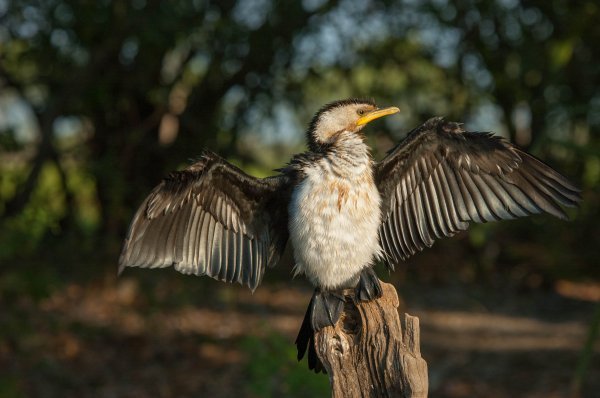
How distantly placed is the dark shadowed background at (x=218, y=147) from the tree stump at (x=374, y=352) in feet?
13.4

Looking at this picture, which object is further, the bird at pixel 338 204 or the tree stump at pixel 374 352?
the bird at pixel 338 204

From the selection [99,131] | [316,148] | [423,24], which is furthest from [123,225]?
[316,148]

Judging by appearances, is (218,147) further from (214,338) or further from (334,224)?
(334,224)

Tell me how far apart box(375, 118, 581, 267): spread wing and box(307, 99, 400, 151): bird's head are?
260mm

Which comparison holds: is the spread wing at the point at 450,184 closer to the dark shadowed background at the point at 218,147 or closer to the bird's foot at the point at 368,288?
the bird's foot at the point at 368,288

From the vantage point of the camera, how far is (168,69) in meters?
10.1

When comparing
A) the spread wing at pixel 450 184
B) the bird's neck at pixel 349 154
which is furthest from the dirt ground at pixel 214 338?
the bird's neck at pixel 349 154

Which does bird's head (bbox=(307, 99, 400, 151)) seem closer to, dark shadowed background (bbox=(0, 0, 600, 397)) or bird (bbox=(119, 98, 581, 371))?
bird (bbox=(119, 98, 581, 371))

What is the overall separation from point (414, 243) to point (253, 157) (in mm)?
5352

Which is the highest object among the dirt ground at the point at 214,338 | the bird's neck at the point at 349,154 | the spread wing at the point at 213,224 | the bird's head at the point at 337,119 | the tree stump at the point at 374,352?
the bird's head at the point at 337,119

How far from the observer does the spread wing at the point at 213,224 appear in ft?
14.4

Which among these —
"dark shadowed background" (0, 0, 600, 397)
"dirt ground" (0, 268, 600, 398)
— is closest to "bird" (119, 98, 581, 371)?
"dirt ground" (0, 268, 600, 398)

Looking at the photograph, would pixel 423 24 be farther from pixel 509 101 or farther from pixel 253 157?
pixel 253 157

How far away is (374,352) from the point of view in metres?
3.95
